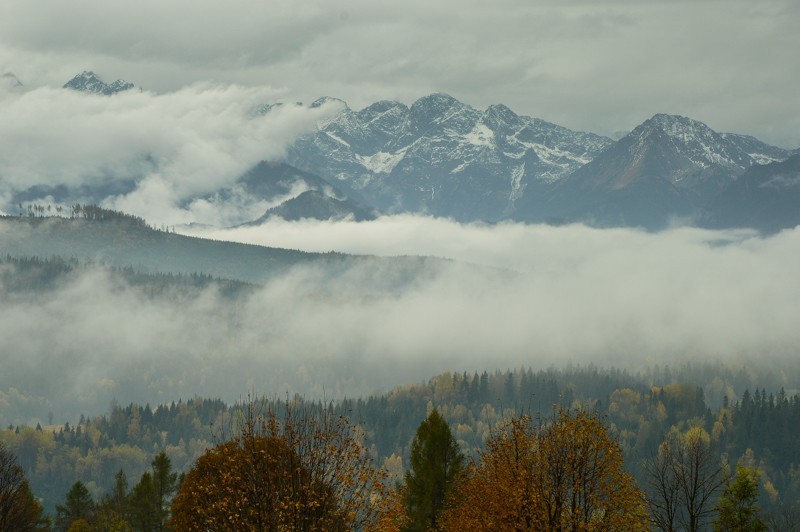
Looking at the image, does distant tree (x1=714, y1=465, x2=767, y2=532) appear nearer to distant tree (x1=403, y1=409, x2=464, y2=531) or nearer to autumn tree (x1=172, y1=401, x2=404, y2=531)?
distant tree (x1=403, y1=409, x2=464, y2=531)

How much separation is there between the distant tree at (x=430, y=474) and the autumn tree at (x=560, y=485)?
22.4 metres

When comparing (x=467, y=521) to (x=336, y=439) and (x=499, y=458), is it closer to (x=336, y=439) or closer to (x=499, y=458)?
(x=499, y=458)

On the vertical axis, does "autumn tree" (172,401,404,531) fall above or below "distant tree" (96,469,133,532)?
above

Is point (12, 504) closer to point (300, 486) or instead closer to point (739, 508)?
point (300, 486)

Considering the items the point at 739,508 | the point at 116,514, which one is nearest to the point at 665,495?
the point at 739,508

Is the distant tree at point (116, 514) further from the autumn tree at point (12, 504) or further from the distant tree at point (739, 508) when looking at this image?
the distant tree at point (739, 508)

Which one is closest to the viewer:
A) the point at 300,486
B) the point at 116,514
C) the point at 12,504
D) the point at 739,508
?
the point at 300,486

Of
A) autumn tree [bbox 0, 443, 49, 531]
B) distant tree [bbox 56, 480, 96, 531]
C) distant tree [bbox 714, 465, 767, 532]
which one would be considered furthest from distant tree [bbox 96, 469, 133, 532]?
distant tree [bbox 714, 465, 767, 532]

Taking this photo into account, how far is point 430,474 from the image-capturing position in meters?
99.7

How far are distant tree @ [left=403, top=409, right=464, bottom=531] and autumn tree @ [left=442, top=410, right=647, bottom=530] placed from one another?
2238 centimetres

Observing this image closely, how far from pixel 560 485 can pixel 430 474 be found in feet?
99.9

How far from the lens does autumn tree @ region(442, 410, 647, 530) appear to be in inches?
2707

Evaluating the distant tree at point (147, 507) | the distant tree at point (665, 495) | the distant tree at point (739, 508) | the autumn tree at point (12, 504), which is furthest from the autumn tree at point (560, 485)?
the distant tree at point (147, 507)

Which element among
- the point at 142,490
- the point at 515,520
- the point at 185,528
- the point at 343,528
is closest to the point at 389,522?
the point at 343,528
